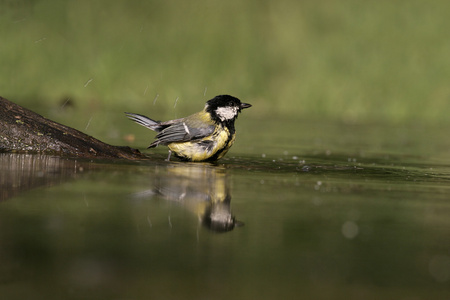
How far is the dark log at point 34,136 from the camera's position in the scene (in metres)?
8.21

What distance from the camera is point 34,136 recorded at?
8.34 metres

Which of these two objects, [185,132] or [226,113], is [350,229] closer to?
[185,132]

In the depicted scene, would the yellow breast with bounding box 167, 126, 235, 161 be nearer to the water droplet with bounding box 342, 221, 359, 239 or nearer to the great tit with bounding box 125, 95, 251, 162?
the great tit with bounding box 125, 95, 251, 162

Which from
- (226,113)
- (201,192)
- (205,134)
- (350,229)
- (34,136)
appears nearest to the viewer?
(350,229)

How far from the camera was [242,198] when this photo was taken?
579 cm

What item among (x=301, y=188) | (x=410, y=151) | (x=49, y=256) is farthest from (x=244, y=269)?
(x=410, y=151)

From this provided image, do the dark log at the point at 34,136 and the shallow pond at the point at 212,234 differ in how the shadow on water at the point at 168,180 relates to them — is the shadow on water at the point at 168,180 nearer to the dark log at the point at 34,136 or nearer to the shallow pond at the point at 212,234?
the shallow pond at the point at 212,234

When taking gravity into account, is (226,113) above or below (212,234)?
above

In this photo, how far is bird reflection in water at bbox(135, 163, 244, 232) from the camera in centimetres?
464

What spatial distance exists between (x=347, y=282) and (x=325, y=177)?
4.65 metres

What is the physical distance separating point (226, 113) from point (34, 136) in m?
2.29

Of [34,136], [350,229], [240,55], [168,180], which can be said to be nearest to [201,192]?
[168,180]

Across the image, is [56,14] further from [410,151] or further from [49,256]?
[49,256]

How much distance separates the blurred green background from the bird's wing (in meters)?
24.4
